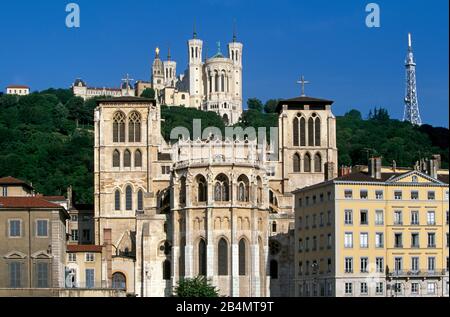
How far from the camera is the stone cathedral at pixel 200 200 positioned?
126 meters

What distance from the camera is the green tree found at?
110m

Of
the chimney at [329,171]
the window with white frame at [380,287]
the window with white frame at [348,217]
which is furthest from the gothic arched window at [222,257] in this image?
the window with white frame at [380,287]

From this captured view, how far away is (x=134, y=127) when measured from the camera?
147000mm

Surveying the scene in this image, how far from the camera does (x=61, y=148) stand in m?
199

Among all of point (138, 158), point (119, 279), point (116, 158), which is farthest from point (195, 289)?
point (116, 158)

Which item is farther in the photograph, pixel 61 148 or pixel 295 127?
pixel 61 148

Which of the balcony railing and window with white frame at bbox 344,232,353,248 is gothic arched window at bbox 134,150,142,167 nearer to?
window with white frame at bbox 344,232,353,248

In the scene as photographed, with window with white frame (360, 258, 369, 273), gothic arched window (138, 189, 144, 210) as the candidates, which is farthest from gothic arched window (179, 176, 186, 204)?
window with white frame (360, 258, 369, 273)

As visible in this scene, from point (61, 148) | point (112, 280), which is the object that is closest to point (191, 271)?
point (112, 280)

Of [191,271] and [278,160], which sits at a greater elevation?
[278,160]

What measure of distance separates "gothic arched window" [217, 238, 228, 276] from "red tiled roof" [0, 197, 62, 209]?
21.8m
